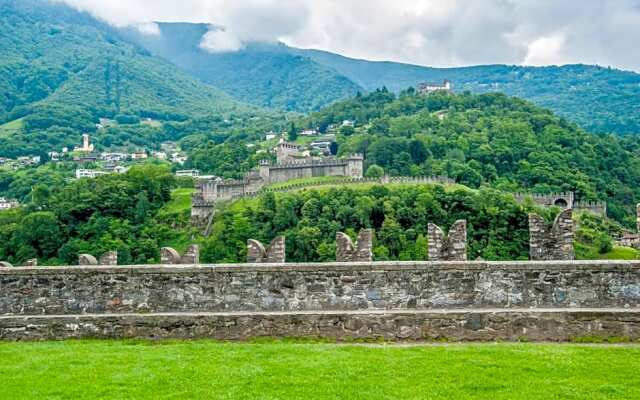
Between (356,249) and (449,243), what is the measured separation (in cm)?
174

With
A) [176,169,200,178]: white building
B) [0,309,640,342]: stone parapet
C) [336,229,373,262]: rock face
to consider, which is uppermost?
[176,169,200,178]: white building

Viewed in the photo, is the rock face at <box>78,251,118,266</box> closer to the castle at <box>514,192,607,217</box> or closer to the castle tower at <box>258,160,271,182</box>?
the castle at <box>514,192,607,217</box>

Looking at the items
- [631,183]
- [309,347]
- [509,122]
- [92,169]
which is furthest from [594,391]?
[92,169]

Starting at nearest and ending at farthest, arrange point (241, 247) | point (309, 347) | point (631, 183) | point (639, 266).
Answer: point (309, 347)
point (639, 266)
point (241, 247)
point (631, 183)

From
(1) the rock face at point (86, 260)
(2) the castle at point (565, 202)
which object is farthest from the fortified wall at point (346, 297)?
(2) the castle at point (565, 202)

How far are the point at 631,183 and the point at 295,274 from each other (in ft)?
505

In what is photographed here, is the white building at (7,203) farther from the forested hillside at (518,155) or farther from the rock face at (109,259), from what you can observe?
the rock face at (109,259)

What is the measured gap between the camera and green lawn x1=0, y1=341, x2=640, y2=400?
29.5 feet

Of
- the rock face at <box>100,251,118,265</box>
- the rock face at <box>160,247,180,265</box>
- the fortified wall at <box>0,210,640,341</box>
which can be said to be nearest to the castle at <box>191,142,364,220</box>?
the rock face at <box>100,251,118,265</box>

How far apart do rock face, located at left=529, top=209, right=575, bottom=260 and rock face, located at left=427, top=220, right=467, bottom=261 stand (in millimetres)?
1328

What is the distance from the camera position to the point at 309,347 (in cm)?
1159

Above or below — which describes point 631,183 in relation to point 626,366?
above

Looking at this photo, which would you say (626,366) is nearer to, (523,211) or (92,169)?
(523,211)

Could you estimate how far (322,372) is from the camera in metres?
9.88
